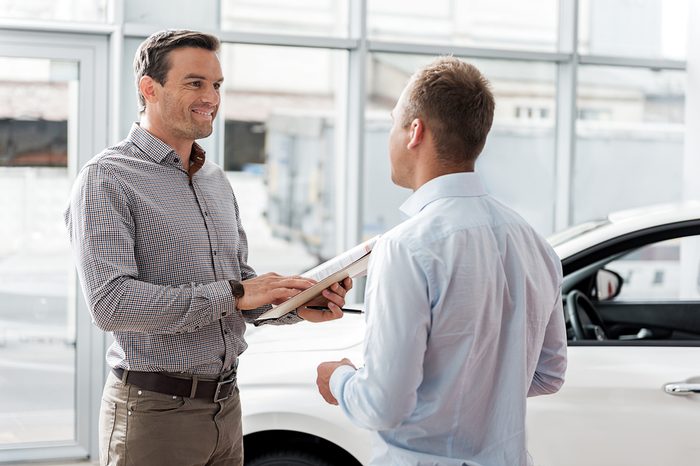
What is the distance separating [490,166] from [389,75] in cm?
101

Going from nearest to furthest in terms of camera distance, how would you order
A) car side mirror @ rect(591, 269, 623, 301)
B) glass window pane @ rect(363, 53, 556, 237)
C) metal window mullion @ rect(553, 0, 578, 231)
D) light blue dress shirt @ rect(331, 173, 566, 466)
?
1. light blue dress shirt @ rect(331, 173, 566, 466)
2. car side mirror @ rect(591, 269, 623, 301)
3. glass window pane @ rect(363, 53, 556, 237)
4. metal window mullion @ rect(553, 0, 578, 231)

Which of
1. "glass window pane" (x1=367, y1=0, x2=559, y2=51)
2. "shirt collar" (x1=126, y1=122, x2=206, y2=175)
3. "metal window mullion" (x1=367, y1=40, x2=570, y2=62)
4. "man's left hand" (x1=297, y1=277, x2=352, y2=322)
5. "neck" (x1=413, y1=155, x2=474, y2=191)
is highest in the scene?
"glass window pane" (x1=367, y1=0, x2=559, y2=51)

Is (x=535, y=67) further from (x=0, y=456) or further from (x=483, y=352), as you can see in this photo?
(x=483, y=352)

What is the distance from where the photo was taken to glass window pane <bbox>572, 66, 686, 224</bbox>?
716cm

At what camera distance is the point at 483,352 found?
6.65 ft

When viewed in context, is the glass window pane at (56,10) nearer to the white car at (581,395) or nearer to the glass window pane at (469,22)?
the glass window pane at (469,22)

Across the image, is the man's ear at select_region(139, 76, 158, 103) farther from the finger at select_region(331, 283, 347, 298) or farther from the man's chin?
the finger at select_region(331, 283, 347, 298)

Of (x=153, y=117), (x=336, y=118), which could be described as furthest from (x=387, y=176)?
(x=153, y=117)

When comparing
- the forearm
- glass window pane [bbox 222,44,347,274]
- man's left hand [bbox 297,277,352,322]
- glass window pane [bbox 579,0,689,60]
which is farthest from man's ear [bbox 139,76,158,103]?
glass window pane [bbox 579,0,689,60]

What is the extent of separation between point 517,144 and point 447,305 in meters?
5.25

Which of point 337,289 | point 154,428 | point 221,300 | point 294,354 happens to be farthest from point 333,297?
point 294,354

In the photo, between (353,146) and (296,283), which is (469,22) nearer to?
(353,146)

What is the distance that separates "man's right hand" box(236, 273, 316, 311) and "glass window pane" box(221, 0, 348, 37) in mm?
4065

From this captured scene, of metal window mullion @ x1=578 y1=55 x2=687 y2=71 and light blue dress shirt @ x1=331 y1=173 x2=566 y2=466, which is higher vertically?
metal window mullion @ x1=578 y1=55 x2=687 y2=71
